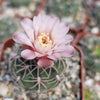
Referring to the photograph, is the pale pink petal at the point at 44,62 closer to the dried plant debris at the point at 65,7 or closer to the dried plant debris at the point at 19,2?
the dried plant debris at the point at 65,7

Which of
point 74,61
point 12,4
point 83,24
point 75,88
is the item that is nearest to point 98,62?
point 74,61

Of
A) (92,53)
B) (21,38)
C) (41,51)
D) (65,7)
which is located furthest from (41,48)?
(65,7)

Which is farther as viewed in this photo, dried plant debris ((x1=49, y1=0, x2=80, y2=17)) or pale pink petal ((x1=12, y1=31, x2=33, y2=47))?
dried plant debris ((x1=49, y1=0, x2=80, y2=17))

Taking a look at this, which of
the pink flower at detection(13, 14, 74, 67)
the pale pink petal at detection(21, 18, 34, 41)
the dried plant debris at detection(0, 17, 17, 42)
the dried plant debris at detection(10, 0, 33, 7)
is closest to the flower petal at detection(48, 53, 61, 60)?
the pink flower at detection(13, 14, 74, 67)

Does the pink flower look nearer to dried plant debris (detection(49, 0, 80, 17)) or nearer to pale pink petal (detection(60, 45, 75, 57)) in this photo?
pale pink petal (detection(60, 45, 75, 57))

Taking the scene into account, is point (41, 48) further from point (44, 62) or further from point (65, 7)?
point (65, 7)

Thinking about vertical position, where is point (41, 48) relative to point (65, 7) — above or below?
below

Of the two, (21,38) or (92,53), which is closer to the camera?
(21,38)
